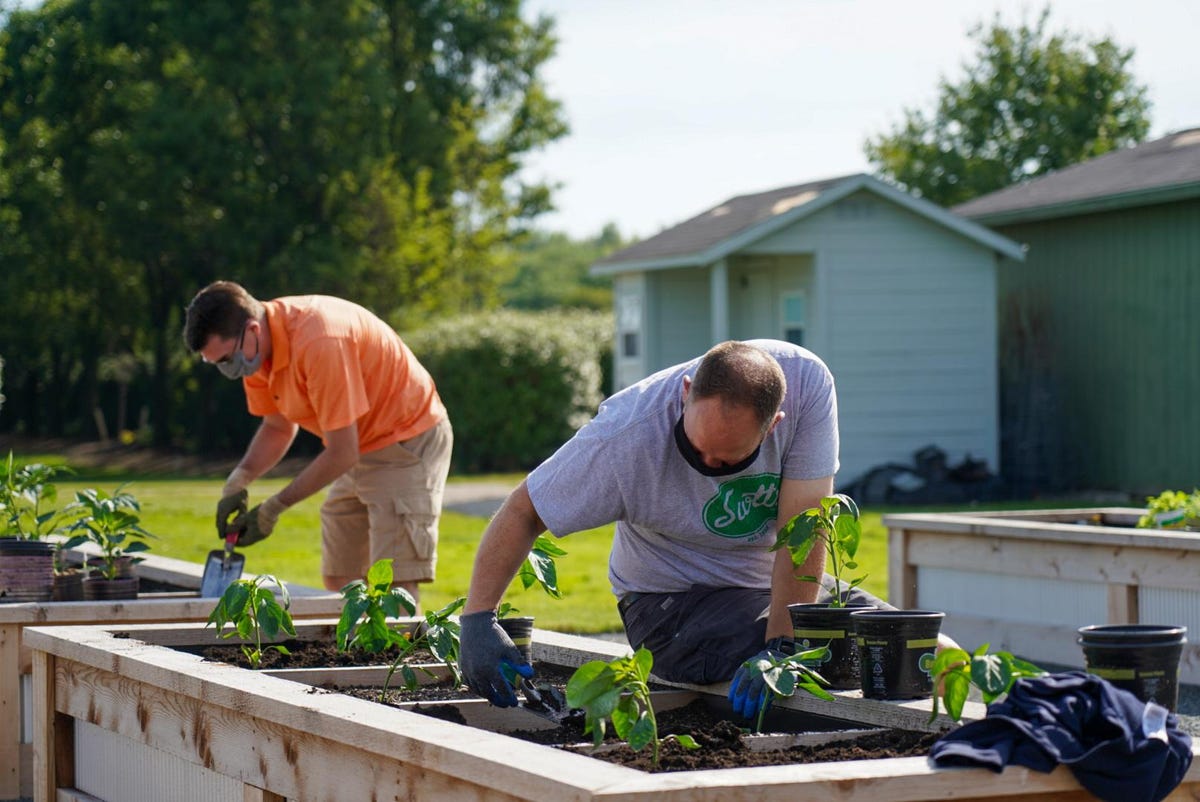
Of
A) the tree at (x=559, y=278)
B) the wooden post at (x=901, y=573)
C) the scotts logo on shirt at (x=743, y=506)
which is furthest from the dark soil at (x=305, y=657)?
the tree at (x=559, y=278)

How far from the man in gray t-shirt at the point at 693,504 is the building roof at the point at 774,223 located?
14023mm

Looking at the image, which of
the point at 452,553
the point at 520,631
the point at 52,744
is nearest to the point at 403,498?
the point at 52,744

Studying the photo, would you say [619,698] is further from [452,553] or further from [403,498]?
[452,553]

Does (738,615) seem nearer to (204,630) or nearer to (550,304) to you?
(204,630)

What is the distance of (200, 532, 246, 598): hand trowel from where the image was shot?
5996 millimetres

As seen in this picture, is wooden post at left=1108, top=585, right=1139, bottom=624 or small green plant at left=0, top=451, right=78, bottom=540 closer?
small green plant at left=0, top=451, right=78, bottom=540

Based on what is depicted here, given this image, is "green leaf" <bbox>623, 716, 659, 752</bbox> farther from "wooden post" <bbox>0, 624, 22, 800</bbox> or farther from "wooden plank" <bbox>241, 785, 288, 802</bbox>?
"wooden post" <bbox>0, 624, 22, 800</bbox>

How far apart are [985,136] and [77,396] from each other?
21.8m

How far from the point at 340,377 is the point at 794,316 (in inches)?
551

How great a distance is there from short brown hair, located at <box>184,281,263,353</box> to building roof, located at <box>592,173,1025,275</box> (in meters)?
12.7

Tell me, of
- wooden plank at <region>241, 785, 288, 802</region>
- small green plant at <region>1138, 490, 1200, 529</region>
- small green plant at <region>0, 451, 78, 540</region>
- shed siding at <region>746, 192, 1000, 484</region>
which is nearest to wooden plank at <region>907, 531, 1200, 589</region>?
small green plant at <region>1138, 490, 1200, 529</region>

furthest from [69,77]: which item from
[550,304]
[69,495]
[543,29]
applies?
[550,304]

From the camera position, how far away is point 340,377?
5.85 metres

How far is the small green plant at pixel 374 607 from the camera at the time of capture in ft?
14.0
